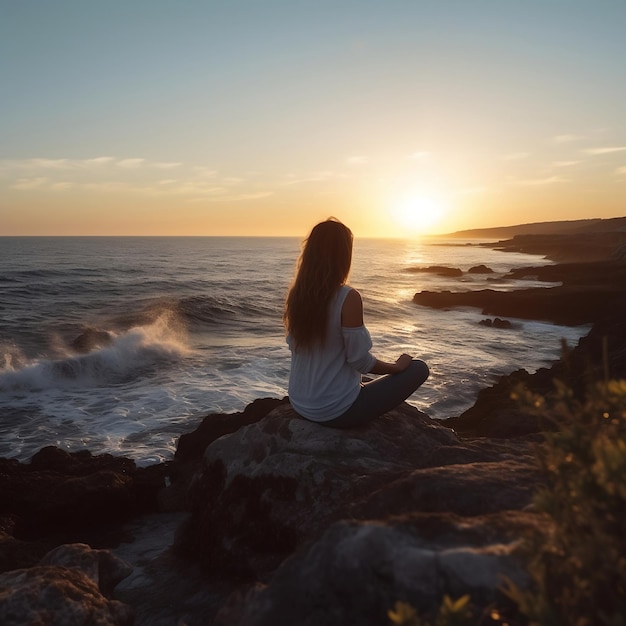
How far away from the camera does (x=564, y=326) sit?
80.0 ft

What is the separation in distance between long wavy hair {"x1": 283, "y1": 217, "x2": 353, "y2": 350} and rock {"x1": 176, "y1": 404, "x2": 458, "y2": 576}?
84cm

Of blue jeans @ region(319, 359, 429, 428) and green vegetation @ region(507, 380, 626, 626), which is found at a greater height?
green vegetation @ region(507, 380, 626, 626)

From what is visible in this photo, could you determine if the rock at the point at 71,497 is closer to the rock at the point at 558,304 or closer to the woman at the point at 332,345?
the woman at the point at 332,345

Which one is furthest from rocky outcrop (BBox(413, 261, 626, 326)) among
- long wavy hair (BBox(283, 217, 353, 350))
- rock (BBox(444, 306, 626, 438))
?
long wavy hair (BBox(283, 217, 353, 350))

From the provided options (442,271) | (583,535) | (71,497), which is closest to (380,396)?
(583,535)

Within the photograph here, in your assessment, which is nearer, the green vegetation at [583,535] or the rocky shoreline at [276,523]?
the green vegetation at [583,535]

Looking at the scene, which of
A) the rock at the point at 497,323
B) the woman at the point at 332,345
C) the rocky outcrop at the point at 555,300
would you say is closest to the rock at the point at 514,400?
the woman at the point at 332,345

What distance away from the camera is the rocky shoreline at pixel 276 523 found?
2.02 meters

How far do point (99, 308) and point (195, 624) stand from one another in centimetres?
2831

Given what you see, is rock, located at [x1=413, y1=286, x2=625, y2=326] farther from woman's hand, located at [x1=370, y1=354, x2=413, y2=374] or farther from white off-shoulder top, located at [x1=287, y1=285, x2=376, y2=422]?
white off-shoulder top, located at [x1=287, y1=285, x2=376, y2=422]

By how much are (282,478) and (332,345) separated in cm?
114

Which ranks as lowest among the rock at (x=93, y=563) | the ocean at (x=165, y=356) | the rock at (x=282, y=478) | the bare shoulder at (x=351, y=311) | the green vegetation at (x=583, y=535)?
the ocean at (x=165, y=356)

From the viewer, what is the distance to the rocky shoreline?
2.02m

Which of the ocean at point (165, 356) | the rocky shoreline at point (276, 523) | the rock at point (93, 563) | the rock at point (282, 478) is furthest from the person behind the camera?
the ocean at point (165, 356)
